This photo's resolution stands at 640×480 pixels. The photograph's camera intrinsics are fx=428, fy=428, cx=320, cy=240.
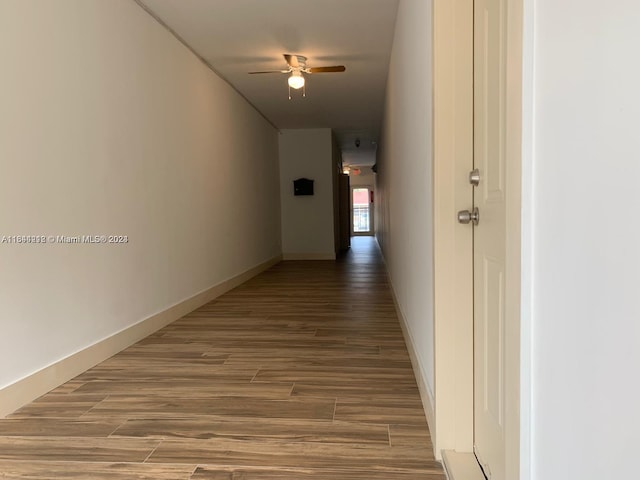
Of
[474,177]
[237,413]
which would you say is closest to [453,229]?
[474,177]

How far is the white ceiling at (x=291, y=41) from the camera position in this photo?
3.46 m

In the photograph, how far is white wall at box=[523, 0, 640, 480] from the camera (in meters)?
0.50

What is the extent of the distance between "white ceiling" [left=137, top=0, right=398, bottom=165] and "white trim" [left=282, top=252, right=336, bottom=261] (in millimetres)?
3017

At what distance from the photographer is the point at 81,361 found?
2.45 metres

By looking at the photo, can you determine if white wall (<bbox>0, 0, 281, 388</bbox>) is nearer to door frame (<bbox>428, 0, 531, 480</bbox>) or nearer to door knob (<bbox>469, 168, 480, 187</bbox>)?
A: door frame (<bbox>428, 0, 531, 480</bbox>)

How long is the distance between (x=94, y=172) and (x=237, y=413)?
1.73 m

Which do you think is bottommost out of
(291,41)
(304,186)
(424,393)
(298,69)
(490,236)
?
(424,393)

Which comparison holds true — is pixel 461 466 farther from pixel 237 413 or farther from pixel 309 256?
pixel 309 256

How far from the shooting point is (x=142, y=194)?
127 inches

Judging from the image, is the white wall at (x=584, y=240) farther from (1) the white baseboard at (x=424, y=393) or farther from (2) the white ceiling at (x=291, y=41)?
(2) the white ceiling at (x=291, y=41)

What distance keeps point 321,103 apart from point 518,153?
A: 5943mm

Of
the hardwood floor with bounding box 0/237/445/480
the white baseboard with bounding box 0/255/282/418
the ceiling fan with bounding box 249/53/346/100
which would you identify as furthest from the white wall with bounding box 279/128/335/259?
the hardwood floor with bounding box 0/237/445/480

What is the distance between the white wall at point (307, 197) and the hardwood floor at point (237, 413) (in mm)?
5181

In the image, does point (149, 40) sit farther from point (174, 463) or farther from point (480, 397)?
point (480, 397)
